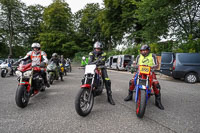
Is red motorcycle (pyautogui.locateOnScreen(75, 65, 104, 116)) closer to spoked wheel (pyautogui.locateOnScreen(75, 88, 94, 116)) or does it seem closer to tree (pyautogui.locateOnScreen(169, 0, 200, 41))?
spoked wheel (pyautogui.locateOnScreen(75, 88, 94, 116))

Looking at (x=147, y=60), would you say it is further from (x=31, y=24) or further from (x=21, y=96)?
(x=31, y=24)

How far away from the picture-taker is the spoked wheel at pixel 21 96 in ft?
11.6

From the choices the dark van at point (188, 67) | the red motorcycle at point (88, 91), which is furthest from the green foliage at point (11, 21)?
the red motorcycle at point (88, 91)

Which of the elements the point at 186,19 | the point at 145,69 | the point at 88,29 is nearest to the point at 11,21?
the point at 88,29

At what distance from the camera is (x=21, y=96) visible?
11.8 ft

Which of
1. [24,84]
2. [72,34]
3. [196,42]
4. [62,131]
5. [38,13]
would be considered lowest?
[62,131]

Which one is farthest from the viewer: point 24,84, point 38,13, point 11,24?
point 38,13

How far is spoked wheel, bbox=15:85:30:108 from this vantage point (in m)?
3.54

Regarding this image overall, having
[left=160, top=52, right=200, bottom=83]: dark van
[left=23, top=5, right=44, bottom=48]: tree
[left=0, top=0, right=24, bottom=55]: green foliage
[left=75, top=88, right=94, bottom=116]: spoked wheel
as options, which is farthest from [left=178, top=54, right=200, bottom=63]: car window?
[left=23, top=5, right=44, bottom=48]: tree

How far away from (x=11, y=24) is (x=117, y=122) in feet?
127

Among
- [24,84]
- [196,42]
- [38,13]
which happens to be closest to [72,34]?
[38,13]

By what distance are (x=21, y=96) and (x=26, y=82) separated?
42cm

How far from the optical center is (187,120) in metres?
3.05

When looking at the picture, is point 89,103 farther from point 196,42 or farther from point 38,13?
point 38,13
